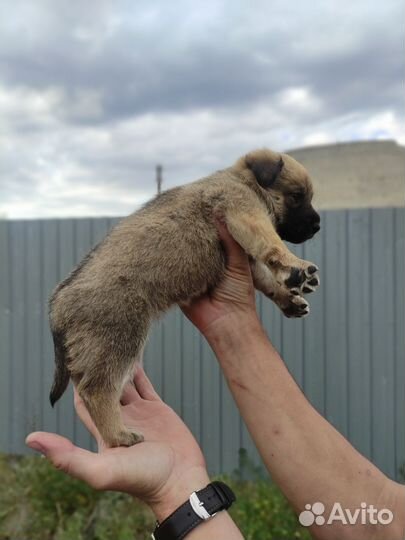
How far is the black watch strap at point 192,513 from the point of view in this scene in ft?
8.32

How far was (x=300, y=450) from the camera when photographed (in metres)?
2.80

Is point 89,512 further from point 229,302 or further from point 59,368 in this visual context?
point 229,302

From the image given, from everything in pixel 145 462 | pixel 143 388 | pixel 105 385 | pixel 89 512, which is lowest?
pixel 89 512

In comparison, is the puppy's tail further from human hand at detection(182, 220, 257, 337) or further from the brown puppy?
human hand at detection(182, 220, 257, 337)

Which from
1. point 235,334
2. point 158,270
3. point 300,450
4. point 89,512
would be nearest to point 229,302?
point 235,334

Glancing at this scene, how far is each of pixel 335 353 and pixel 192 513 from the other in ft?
15.4

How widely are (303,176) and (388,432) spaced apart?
4.53m

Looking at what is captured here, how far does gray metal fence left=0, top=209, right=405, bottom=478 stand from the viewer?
686cm

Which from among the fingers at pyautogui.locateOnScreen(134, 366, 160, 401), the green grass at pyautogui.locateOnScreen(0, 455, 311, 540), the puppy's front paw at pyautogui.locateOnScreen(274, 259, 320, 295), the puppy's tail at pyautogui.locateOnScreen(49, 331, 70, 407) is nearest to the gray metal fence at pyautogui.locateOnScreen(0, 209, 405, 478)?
the green grass at pyautogui.locateOnScreen(0, 455, 311, 540)

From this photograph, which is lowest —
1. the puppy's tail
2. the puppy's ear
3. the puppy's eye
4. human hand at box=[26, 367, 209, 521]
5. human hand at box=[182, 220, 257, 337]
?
human hand at box=[26, 367, 209, 521]

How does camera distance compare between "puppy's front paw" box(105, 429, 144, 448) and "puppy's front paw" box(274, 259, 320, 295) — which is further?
"puppy's front paw" box(105, 429, 144, 448)

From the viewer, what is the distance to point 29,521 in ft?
19.6

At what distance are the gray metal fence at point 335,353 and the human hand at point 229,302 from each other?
3198 mm

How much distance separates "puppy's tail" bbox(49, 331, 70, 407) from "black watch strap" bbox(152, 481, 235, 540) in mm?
952
